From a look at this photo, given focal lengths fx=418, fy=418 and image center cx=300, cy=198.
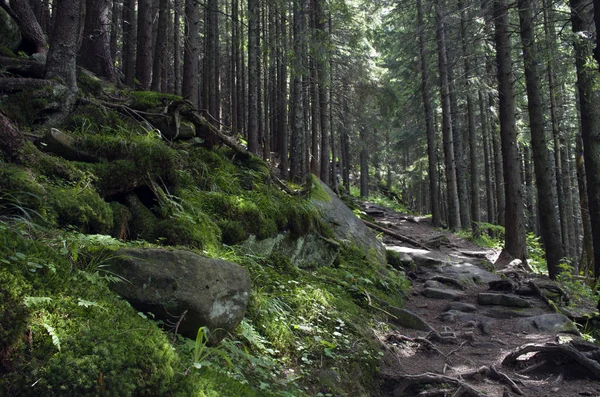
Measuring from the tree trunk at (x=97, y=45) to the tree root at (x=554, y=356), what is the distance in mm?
9641

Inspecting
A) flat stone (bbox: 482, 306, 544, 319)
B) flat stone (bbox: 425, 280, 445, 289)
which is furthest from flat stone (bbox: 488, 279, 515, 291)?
flat stone (bbox: 482, 306, 544, 319)

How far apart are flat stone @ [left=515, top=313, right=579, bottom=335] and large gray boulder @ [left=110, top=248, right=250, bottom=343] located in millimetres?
5276

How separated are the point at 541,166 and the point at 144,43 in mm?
10921

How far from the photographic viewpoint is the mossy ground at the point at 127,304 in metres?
2.09

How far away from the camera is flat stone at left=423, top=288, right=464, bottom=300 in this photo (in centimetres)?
846

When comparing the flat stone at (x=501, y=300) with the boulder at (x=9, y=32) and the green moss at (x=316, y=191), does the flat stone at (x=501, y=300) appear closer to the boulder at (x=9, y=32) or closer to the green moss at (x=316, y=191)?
the green moss at (x=316, y=191)

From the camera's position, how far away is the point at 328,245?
309 inches

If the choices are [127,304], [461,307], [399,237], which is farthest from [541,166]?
[127,304]

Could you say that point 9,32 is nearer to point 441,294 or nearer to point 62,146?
point 62,146

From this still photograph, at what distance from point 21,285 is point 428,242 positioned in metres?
Result: 13.8

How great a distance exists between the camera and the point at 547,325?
21.4 feet

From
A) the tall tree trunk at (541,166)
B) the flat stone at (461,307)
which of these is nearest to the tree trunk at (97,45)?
the flat stone at (461,307)

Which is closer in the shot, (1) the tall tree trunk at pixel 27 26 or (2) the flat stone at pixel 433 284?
(1) the tall tree trunk at pixel 27 26

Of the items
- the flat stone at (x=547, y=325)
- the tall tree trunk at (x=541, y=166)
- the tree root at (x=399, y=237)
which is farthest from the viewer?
the tree root at (x=399, y=237)
